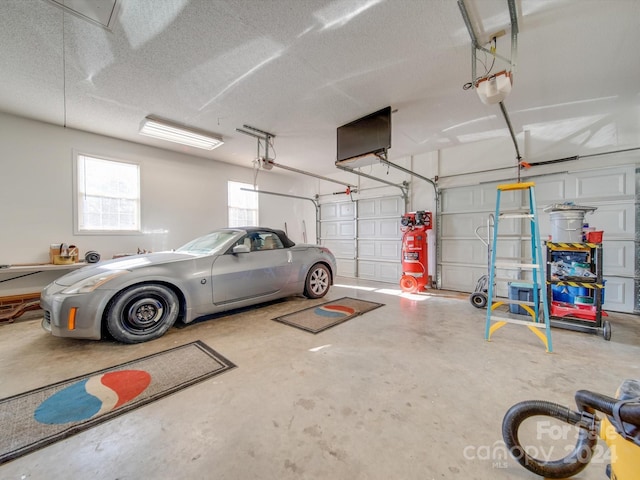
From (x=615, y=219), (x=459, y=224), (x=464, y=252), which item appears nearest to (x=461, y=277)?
(x=464, y=252)

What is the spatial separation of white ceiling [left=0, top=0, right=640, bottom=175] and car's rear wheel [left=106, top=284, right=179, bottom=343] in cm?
239

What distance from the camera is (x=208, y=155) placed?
559cm

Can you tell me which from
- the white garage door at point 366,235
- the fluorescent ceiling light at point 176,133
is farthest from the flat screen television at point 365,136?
the white garage door at point 366,235

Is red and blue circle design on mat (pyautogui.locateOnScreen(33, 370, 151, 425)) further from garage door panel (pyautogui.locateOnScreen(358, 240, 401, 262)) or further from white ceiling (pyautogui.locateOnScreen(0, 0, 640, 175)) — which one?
garage door panel (pyautogui.locateOnScreen(358, 240, 401, 262))

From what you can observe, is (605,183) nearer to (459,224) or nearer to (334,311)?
(459,224)

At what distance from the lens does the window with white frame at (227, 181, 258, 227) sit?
6.35 m

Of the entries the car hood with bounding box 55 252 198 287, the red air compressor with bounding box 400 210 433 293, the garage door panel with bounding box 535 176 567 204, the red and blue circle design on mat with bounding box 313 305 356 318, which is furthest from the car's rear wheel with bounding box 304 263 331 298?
the garage door panel with bounding box 535 176 567 204

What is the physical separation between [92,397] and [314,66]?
3.44m

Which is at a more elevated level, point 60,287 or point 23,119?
point 23,119

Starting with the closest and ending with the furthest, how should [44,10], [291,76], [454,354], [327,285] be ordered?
[44,10] < [454,354] < [291,76] < [327,285]

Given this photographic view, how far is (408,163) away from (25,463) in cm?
639

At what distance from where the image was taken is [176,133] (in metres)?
4.11

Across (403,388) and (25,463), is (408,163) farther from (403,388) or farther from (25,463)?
(25,463)

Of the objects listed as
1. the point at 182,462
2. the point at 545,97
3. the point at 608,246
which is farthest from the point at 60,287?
the point at 608,246
